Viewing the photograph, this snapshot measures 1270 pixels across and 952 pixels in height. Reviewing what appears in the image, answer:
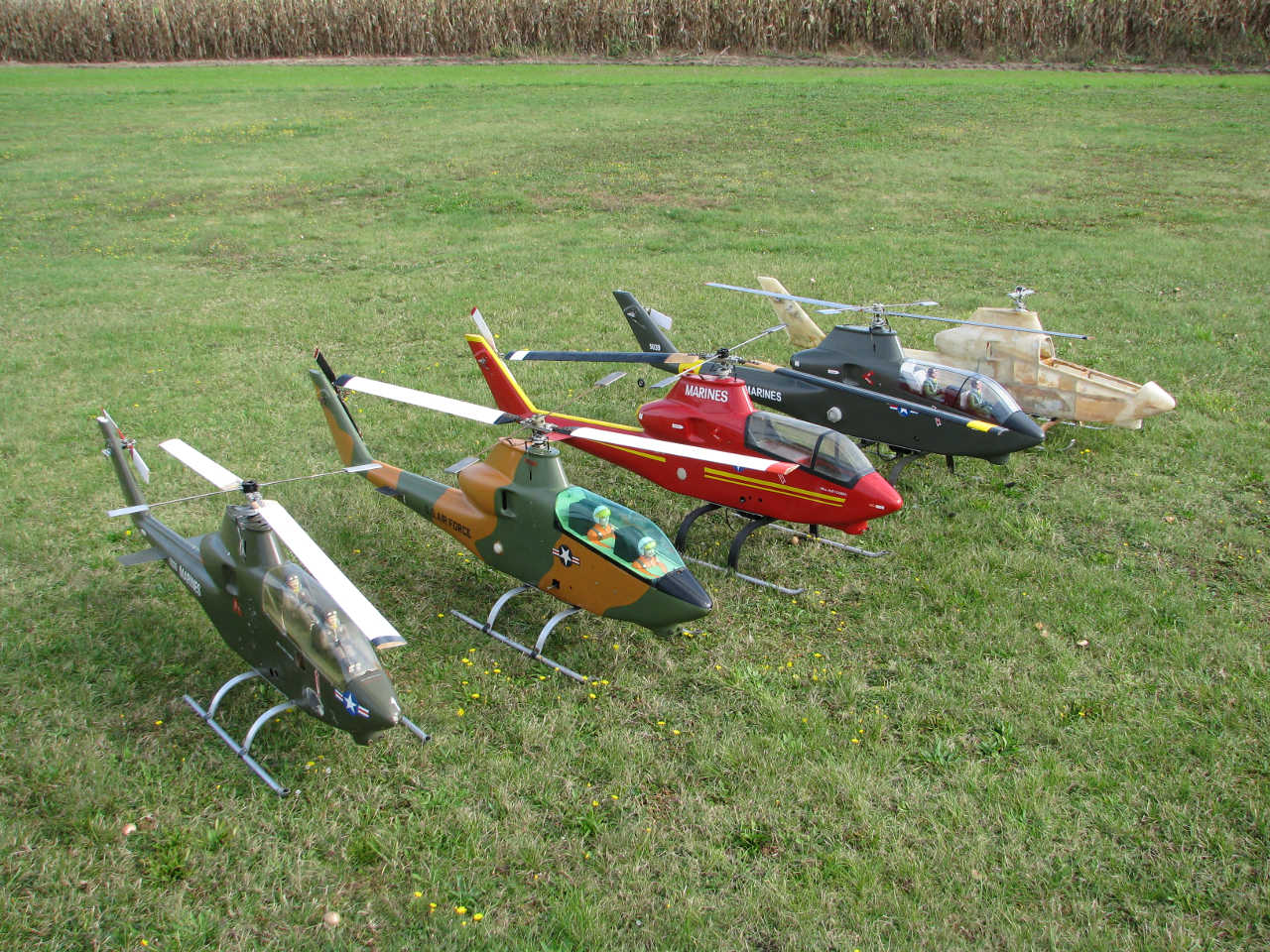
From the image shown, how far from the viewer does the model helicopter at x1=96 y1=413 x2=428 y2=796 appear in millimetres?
5793

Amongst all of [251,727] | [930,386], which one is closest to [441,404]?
[251,727]

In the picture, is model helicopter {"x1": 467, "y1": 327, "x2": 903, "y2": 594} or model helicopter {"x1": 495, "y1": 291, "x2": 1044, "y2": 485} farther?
model helicopter {"x1": 495, "y1": 291, "x2": 1044, "y2": 485}

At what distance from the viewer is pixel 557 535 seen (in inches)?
289

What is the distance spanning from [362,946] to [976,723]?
448 centimetres

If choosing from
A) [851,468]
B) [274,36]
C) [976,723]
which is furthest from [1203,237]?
[274,36]

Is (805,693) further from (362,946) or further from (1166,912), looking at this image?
(362,946)

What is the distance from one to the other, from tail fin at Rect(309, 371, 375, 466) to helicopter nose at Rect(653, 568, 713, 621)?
3.35 metres

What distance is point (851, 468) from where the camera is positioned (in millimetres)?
8219

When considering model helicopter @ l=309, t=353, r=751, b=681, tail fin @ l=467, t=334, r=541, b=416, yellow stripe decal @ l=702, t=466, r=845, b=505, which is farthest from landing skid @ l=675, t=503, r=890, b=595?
tail fin @ l=467, t=334, r=541, b=416

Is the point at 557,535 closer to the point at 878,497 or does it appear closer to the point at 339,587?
the point at 339,587

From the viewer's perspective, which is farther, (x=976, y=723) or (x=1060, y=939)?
(x=976, y=723)

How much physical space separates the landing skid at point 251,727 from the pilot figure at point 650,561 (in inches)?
105

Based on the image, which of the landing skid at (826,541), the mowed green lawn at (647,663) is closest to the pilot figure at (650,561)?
the mowed green lawn at (647,663)

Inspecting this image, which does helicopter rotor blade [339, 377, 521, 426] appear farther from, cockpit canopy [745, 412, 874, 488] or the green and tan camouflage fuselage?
cockpit canopy [745, 412, 874, 488]
